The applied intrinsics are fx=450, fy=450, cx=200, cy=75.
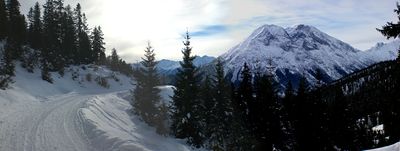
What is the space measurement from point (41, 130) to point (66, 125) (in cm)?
256

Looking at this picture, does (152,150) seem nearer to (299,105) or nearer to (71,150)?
(71,150)

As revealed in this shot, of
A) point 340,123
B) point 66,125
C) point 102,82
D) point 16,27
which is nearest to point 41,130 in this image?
point 66,125

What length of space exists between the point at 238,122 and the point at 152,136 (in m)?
11.0

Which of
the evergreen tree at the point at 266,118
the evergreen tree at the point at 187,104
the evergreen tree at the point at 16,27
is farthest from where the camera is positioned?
the evergreen tree at the point at 16,27

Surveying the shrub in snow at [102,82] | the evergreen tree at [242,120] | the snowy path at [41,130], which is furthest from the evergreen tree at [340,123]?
the shrub in snow at [102,82]

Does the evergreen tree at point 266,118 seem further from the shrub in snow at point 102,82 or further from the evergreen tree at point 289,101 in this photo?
the shrub in snow at point 102,82

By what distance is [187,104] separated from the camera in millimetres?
38312

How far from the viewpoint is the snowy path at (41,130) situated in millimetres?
21141

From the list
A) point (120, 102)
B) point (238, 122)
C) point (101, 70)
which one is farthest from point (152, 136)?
point (101, 70)

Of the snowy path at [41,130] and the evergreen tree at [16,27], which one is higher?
the evergreen tree at [16,27]

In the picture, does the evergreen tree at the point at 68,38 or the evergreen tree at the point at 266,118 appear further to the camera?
the evergreen tree at the point at 68,38

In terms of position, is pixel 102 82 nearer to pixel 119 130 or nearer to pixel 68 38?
pixel 68 38

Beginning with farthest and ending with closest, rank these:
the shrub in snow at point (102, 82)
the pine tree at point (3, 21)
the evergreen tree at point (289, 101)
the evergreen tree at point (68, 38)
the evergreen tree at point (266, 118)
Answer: the evergreen tree at point (68, 38), the shrub in snow at point (102, 82), the pine tree at point (3, 21), the evergreen tree at point (289, 101), the evergreen tree at point (266, 118)

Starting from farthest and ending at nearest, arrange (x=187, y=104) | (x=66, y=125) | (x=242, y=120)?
(x=242, y=120) < (x=187, y=104) < (x=66, y=125)
